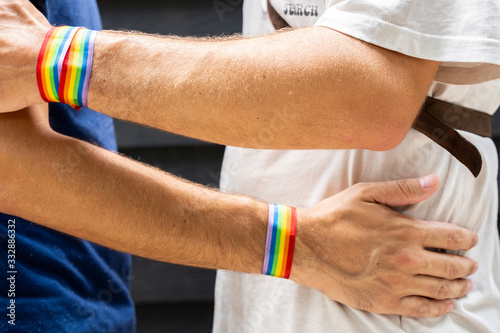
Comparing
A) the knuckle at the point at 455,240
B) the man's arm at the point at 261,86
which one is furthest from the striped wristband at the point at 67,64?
the knuckle at the point at 455,240

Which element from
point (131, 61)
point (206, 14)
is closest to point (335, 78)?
point (131, 61)

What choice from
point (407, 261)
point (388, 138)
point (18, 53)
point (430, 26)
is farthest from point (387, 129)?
point (18, 53)

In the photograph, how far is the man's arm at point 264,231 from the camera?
81 centimetres

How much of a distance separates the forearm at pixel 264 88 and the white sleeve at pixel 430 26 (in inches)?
0.8

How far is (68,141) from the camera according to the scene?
0.80m

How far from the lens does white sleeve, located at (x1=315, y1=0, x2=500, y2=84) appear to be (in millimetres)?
673

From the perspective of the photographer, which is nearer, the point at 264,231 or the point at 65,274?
the point at 264,231

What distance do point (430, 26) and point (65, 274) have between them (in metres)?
0.77

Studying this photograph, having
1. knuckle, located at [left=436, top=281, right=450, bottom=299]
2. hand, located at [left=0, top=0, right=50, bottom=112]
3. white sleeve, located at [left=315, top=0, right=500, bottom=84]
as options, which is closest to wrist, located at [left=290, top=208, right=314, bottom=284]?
knuckle, located at [left=436, top=281, right=450, bottom=299]

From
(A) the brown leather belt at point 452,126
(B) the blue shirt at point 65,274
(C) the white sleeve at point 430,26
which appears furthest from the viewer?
(B) the blue shirt at point 65,274

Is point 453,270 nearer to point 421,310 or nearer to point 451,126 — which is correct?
point 421,310

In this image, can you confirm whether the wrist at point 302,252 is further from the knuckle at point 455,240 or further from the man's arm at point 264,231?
Result: the knuckle at point 455,240

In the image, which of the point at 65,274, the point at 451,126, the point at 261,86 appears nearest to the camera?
the point at 261,86

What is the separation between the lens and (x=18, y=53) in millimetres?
728
